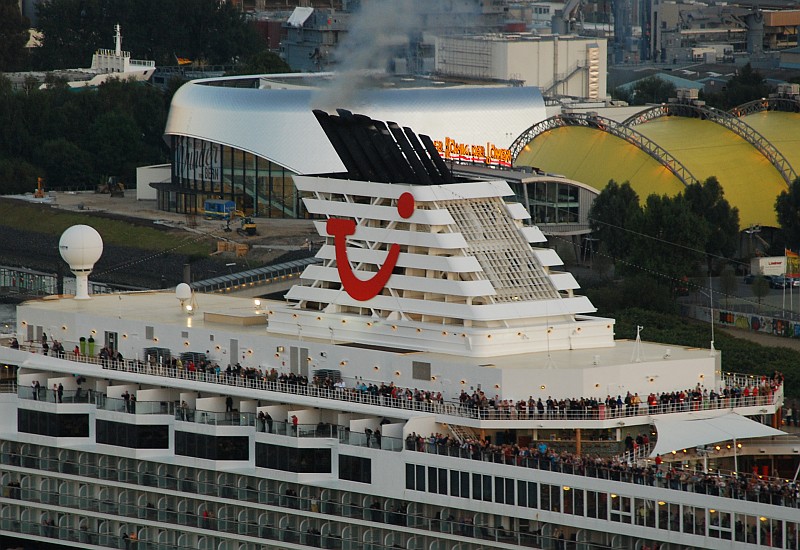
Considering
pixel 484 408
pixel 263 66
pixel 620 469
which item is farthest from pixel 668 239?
pixel 263 66

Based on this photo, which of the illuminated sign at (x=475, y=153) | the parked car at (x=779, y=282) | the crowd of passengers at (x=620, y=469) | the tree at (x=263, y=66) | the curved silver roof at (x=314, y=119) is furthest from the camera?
the tree at (x=263, y=66)

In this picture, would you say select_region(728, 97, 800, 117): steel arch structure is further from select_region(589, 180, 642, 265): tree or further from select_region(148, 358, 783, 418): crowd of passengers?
select_region(148, 358, 783, 418): crowd of passengers

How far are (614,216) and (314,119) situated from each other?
79.8 feet

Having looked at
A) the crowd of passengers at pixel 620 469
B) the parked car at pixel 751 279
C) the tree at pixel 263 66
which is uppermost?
the tree at pixel 263 66

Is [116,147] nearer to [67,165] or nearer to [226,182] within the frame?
[67,165]

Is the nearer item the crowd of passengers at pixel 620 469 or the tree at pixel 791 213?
the crowd of passengers at pixel 620 469

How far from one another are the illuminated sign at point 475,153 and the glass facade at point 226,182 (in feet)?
37.2

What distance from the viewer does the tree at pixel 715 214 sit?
115m

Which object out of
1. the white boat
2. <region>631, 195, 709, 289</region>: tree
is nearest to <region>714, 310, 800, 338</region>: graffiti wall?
<region>631, 195, 709, 289</region>: tree

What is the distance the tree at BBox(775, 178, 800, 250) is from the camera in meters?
116

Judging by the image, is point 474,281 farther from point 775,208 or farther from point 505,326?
point 775,208

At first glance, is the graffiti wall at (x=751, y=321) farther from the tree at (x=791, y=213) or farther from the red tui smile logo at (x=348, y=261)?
the red tui smile logo at (x=348, y=261)

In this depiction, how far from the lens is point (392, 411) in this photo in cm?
5775

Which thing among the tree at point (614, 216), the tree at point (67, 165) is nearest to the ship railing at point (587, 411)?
the tree at point (614, 216)
